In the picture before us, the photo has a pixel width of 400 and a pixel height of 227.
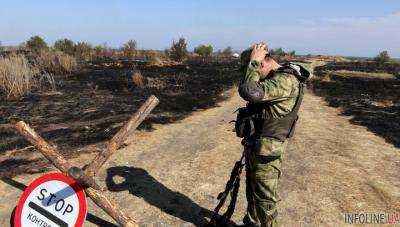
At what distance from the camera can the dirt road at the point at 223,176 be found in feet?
20.8

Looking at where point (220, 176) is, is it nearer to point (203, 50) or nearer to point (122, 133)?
point (122, 133)

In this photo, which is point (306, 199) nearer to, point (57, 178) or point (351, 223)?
point (351, 223)

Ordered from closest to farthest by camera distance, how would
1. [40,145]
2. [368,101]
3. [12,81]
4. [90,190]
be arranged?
[90,190] < [40,145] < [12,81] < [368,101]

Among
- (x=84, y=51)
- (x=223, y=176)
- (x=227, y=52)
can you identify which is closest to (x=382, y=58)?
(x=227, y=52)

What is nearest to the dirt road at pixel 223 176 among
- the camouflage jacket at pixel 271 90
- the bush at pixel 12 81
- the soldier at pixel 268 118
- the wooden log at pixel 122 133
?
the soldier at pixel 268 118

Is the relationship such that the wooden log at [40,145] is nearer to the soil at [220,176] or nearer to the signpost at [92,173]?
the signpost at [92,173]

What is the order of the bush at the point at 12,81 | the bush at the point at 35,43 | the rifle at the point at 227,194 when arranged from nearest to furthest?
the rifle at the point at 227,194, the bush at the point at 12,81, the bush at the point at 35,43

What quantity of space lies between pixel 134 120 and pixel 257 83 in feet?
4.43

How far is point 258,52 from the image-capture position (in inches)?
181

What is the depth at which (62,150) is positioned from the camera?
29.5 ft

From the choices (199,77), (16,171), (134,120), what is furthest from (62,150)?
(199,77)

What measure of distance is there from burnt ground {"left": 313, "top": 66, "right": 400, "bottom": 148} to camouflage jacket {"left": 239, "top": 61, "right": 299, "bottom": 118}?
6.32m

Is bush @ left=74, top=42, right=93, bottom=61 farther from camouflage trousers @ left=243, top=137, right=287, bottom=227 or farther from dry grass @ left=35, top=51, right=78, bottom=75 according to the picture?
camouflage trousers @ left=243, top=137, right=287, bottom=227

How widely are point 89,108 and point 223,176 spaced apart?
6.85m
